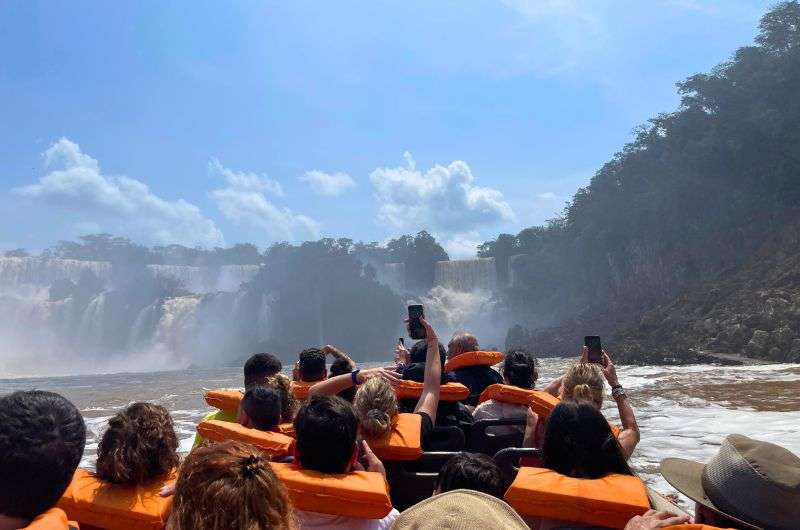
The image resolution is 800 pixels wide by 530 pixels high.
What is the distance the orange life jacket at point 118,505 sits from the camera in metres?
2.64

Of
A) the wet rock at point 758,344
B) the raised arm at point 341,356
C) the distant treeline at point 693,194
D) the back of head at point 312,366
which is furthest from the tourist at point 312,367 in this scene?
the distant treeline at point 693,194

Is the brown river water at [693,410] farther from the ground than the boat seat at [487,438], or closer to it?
closer to it

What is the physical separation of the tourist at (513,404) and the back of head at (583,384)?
396 mm

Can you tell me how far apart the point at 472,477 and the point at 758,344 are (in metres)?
28.8

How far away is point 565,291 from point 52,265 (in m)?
57.9

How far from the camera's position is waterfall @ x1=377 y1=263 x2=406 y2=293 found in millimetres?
85000

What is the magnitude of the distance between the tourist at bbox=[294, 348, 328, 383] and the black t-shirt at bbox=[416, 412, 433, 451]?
1.40 metres

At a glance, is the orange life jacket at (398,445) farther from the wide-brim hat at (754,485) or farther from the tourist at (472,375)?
the tourist at (472,375)

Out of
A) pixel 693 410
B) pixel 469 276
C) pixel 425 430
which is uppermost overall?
pixel 469 276

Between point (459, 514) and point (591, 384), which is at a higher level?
point (459, 514)

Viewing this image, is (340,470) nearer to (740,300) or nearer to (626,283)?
(740,300)

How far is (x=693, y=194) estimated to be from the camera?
50156 mm

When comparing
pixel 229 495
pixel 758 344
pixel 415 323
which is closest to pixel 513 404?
pixel 415 323

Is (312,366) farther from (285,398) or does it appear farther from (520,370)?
(520,370)
